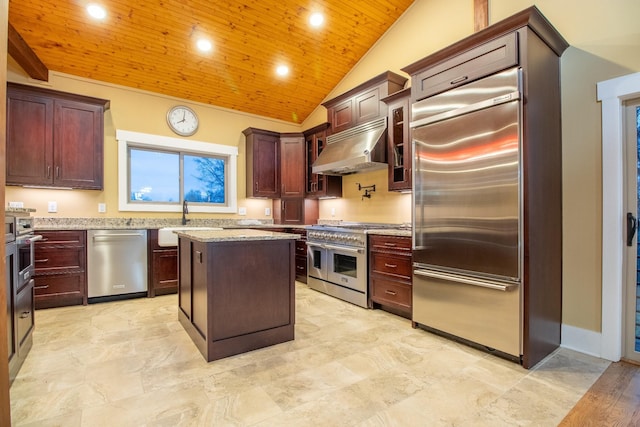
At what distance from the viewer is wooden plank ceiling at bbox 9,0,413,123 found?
3.60m

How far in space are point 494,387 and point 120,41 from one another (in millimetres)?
5082

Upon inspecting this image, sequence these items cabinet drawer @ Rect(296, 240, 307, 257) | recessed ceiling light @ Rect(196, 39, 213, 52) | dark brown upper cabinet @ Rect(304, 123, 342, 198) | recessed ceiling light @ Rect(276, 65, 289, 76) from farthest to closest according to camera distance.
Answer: dark brown upper cabinet @ Rect(304, 123, 342, 198), cabinet drawer @ Rect(296, 240, 307, 257), recessed ceiling light @ Rect(276, 65, 289, 76), recessed ceiling light @ Rect(196, 39, 213, 52)

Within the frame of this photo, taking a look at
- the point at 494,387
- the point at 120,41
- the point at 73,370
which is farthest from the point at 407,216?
the point at 120,41

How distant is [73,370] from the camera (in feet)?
7.25

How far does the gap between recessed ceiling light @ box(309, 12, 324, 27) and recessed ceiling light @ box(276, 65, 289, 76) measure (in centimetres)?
81

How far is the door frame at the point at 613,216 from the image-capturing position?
2375 millimetres

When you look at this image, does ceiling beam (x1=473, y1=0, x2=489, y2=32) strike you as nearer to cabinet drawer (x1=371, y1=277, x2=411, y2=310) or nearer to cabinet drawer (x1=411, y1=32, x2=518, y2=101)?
cabinet drawer (x1=411, y1=32, x2=518, y2=101)

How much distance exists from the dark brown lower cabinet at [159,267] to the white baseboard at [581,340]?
4284 mm

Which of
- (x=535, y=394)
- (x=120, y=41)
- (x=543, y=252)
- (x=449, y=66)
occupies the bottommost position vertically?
(x=535, y=394)

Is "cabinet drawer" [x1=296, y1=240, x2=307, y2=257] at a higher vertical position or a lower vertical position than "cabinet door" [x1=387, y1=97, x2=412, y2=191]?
lower

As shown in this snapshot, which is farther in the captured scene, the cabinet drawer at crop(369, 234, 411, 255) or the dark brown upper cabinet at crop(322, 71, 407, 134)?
the dark brown upper cabinet at crop(322, 71, 407, 134)

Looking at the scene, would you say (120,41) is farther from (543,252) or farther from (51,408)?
(543,252)

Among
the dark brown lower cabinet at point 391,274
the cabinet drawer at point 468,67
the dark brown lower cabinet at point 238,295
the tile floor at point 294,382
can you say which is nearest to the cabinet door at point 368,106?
the cabinet drawer at point 468,67

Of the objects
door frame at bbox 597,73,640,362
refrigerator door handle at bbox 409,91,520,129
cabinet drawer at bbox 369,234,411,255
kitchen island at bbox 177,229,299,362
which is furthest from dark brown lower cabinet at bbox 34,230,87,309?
door frame at bbox 597,73,640,362
